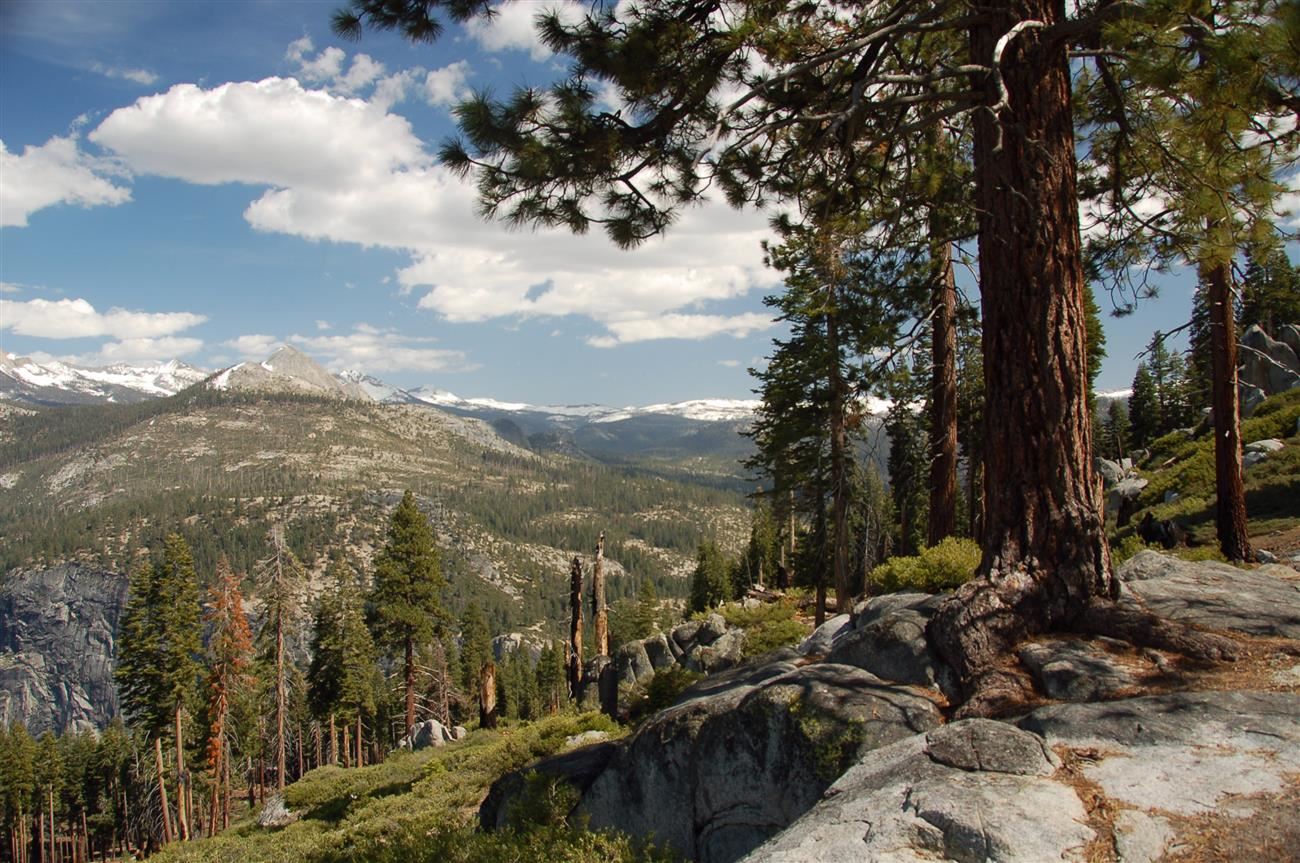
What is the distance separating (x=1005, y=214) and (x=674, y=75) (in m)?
3.64

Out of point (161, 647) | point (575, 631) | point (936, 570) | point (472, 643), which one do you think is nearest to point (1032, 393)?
point (936, 570)

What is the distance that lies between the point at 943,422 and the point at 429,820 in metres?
11.3

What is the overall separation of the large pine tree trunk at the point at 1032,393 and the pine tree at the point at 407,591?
Answer: 30.9m

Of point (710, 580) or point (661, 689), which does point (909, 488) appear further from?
point (661, 689)

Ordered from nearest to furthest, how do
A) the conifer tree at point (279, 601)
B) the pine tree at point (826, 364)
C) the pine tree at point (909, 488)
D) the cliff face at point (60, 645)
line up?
the pine tree at point (826, 364) < the conifer tree at point (279, 601) < the pine tree at point (909, 488) < the cliff face at point (60, 645)

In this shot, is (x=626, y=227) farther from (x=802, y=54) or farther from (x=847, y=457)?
(x=847, y=457)

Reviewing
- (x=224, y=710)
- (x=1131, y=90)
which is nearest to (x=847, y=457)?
(x=1131, y=90)

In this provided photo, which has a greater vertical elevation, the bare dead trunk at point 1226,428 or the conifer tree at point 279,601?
the bare dead trunk at point 1226,428

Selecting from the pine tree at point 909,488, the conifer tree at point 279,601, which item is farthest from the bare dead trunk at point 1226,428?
the conifer tree at point 279,601

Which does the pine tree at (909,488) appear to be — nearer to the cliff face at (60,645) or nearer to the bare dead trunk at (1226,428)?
the bare dead trunk at (1226,428)

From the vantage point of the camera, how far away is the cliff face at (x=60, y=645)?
17300cm

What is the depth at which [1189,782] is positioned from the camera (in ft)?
13.1

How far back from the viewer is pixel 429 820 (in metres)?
11.1

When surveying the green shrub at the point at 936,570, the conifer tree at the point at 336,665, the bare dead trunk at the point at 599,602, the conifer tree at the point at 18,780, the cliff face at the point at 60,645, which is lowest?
the cliff face at the point at 60,645
